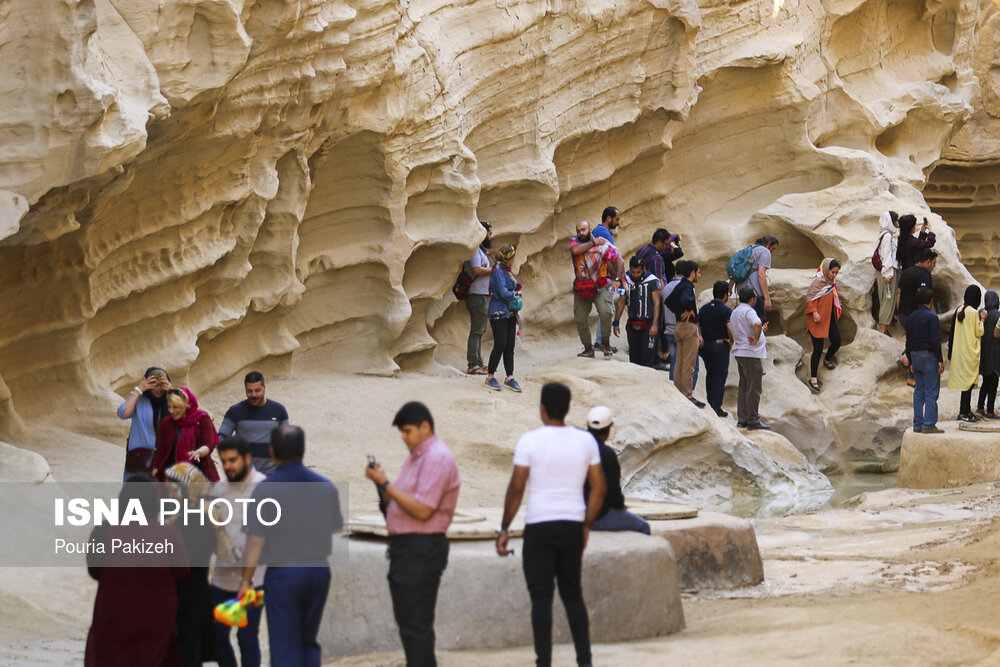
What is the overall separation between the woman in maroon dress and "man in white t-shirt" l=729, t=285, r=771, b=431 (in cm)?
845

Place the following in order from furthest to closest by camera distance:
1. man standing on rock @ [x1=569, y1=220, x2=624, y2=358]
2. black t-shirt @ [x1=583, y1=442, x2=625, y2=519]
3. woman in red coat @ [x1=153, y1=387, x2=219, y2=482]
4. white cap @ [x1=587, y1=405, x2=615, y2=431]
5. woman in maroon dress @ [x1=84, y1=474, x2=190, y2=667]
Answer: man standing on rock @ [x1=569, y1=220, x2=624, y2=358] → woman in red coat @ [x1=153, y1=387, x2=219, y2=482] → white cap @ [x1=587, y1=405, x2=615, y2=431] → black t-shirt @ [x1=583, y1=442, x2=625, y2=519] → woman in maroon dress @ [x1=84, y1=474, x2=190, y2=667]

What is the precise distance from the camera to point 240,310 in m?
11.4

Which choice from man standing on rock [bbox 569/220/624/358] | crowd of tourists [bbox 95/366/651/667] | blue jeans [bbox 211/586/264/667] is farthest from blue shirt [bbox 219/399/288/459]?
man standing on rock [bbox 569/220/624/358]

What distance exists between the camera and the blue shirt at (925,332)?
11070 mm

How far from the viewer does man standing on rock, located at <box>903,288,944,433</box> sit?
11.1 metres

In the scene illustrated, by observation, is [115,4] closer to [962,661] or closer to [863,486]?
[962,661]

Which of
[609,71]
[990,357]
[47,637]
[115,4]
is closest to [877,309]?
[990,357]

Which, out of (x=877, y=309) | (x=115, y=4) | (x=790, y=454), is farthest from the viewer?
(x=877, y=309)

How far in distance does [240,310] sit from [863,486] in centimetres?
656

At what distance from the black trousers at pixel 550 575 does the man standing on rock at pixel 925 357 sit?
23.2 feet

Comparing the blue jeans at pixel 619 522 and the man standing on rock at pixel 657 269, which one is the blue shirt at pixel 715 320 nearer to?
the man standing on rock at pixel 657 269

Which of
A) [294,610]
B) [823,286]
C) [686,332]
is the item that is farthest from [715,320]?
[294,610]

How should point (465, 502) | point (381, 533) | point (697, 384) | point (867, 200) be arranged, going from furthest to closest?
1. point (867, 200)
2. point (697, 384)
3. point (465, 502)
4. point (381, 533)

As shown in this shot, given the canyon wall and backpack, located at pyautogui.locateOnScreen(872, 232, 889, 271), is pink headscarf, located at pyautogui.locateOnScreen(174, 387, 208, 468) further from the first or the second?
backpack, located at pyautogui.locateOnScreen(872, 232, 889, 271)
